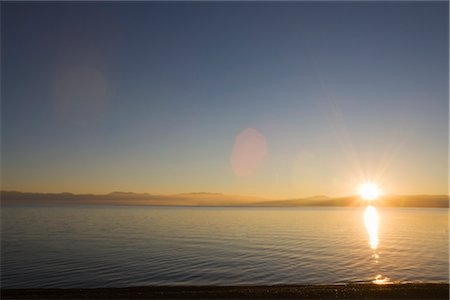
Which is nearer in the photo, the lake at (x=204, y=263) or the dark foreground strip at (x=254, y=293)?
the dark foreground strip at (x=254, y=293)

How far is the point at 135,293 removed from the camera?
1040 inches

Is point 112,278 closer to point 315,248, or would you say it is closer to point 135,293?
point 135,293

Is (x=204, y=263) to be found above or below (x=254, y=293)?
below

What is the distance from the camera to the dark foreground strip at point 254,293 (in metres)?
25.1

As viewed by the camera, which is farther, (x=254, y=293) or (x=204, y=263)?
(x=204, y=263)

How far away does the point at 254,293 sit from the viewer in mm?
25750

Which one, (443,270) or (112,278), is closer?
(112,278)

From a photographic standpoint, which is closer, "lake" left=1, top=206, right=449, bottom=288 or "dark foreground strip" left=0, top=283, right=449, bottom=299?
"dark foreground strip" left=0, top=283, right=449, bottom=299

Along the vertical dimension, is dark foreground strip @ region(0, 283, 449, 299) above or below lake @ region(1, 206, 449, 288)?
above

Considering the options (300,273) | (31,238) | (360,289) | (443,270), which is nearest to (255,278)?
(300,273)

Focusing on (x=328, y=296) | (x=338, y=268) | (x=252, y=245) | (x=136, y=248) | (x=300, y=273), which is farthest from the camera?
(x=252, y=245)

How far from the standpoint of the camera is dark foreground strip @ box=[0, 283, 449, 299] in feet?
82.3

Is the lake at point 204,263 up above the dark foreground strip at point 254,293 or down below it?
below

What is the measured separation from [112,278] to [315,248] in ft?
105
